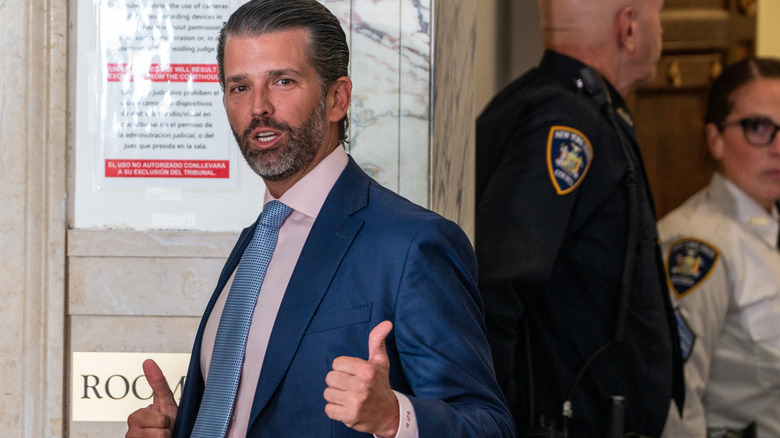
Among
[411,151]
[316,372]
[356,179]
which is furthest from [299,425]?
[411,151]

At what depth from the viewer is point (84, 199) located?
213 centimetres

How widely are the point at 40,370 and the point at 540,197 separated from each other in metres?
1.19

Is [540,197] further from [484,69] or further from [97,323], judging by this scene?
[484,69]

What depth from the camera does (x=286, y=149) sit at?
4.72 feet

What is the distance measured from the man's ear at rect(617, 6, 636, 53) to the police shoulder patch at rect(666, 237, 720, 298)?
62cm

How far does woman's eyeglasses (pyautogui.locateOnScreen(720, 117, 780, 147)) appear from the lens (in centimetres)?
297

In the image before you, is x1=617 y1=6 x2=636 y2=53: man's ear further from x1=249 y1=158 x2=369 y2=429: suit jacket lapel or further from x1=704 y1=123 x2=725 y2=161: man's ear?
x1=249 y1=158 x2=369 y2=429: suit jacket lapel

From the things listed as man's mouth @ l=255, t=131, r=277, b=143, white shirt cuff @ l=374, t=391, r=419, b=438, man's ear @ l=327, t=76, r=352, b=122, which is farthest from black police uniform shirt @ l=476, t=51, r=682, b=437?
white shirt cuff @ l=374, t=391, r=419, b=438

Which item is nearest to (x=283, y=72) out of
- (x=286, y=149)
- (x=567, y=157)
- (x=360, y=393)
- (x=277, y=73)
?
(x=277, y=73)

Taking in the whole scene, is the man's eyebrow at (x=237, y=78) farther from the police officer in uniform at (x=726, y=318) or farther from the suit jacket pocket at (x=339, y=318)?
the police officer in uniform at (x=726, y=318)

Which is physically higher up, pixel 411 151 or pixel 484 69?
pixel 484 69

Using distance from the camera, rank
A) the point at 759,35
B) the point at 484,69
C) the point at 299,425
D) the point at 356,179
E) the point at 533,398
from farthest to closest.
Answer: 1. the point at 759,35
2. the point at 484,69
3. the point at 533,398
4. the point at 356,179
5. the point at 299,425

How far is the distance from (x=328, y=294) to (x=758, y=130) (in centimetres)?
212

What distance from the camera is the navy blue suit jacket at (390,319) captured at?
4.11 feet
